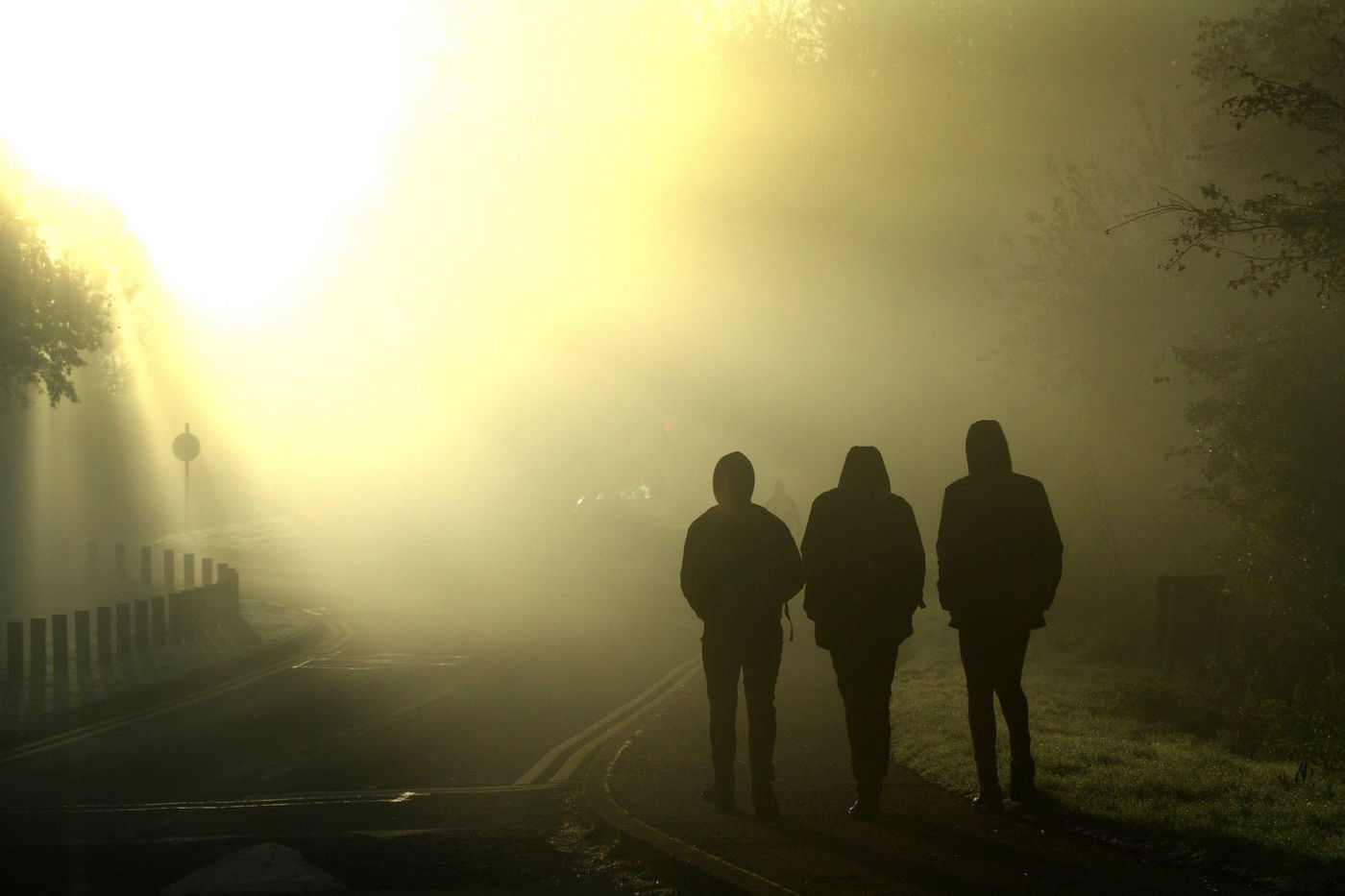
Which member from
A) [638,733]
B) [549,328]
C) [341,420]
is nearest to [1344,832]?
[638,733]

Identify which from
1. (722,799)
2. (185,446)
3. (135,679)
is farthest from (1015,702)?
(185,446)

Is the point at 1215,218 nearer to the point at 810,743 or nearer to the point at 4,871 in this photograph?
the point at 810,743

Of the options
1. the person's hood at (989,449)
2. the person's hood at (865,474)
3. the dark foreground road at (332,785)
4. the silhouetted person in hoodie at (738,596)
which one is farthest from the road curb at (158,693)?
the person's hood at (989,449)

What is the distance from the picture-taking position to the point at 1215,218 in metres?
12.7

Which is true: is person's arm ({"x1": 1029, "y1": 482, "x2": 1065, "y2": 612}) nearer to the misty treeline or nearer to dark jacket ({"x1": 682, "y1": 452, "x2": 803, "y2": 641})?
dark jacket ({"x1": 682, "y1": 452, "x2": 803, "y2": 641})

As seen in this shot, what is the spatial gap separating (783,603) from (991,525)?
1.36m

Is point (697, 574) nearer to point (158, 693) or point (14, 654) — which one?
point (158, 693)

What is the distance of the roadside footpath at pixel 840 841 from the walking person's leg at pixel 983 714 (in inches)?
6.9

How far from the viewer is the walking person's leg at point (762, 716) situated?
367 inches

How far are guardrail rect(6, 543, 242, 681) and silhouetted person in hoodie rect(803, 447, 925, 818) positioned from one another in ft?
39.6

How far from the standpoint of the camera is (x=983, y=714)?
919cm

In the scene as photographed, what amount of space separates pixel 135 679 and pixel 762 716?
11271 mm

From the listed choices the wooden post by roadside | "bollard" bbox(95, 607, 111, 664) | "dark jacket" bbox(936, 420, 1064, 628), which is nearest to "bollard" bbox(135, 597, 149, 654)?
"bollard" bbox(95, 607, 111, 664)

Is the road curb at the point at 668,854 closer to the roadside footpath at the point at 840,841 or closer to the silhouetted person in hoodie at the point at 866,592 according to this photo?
the roadside footpath at the point at 840,841
